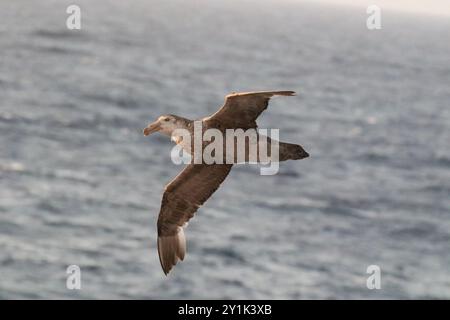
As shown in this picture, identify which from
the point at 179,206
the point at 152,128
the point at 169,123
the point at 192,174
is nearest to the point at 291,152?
the point at 169,123

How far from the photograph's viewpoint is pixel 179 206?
66.7 ft

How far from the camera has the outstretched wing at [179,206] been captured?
19.8 m

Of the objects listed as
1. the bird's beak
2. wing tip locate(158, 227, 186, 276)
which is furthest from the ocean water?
the bird's beak

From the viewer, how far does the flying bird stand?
58.1 ft

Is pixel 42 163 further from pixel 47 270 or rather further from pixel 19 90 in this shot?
pixel 19 90

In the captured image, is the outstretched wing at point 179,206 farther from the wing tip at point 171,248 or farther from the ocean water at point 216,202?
the ocean water at point 216,202

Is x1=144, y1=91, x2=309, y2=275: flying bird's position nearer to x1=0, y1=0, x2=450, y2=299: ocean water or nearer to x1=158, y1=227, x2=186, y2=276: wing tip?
x1=158, y1=227, x2=186, y2=276: wing tip

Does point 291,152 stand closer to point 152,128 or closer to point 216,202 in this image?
point 152,128

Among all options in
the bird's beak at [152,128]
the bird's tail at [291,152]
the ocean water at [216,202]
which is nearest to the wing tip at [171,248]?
the bird's beak at [152,128]
